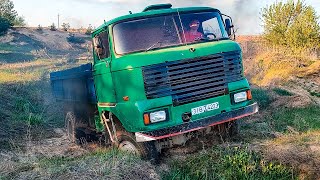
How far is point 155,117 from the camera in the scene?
5.62 meters

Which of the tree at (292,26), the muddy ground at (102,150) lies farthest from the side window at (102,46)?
the tree at (292,26)

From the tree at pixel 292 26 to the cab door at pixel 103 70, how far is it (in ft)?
82.2

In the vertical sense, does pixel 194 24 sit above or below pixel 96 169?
above

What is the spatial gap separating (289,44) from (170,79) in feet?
87.7

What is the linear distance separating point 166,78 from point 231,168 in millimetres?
1692

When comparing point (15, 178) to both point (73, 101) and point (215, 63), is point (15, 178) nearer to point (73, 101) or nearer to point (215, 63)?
point (215, 63)

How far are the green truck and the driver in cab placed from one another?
2 cm

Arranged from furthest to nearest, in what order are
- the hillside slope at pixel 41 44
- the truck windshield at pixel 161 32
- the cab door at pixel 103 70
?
the hillside slope at pixel 41 44
the cab door at pixel 103 70
the truck windshield at pixel 161 32

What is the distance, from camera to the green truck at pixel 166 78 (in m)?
5.66

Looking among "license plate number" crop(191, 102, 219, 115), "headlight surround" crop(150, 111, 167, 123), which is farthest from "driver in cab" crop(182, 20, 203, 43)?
"headlight surround" crop(150, 111, 167, 123)

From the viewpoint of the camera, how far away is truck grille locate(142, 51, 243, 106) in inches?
223

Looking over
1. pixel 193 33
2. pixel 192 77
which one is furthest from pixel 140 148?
pixel 193 33

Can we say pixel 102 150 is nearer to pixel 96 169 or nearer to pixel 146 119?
pixel 146 119

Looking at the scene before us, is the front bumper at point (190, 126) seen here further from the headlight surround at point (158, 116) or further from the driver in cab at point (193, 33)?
the driver in cab at point (193, 33)
